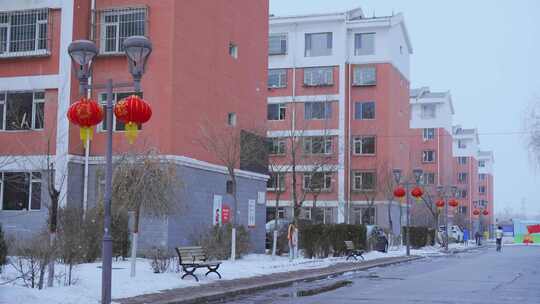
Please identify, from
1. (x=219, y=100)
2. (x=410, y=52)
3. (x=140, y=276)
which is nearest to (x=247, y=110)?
(x=219, y=100)

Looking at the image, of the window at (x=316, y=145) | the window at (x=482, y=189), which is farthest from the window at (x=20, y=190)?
the window at (x=482, y=189)

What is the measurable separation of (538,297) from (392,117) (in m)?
41.2

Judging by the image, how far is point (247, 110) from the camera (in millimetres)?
34094

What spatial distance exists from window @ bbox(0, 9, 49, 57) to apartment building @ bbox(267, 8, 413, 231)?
96.1 ft

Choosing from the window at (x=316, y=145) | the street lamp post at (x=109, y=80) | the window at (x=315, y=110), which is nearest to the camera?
the street lamp post at (x=109, y=80)

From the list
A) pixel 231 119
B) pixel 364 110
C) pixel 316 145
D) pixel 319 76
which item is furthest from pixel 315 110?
pixel 231 119

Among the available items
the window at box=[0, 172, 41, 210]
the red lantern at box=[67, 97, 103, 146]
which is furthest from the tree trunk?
the window at box=[0, 172, 41, 210]

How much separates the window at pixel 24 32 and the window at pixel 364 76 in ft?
108

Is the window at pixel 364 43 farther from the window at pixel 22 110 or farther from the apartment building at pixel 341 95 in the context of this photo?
the window at pixel 22 110

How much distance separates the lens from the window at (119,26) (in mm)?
27562

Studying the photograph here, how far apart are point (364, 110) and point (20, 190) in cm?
3445

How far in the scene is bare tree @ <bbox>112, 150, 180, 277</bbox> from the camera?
67.1ft

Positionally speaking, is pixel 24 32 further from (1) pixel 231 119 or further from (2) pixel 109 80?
(2) pixel 109 80

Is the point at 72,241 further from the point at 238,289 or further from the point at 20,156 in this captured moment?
the point at 20,156
